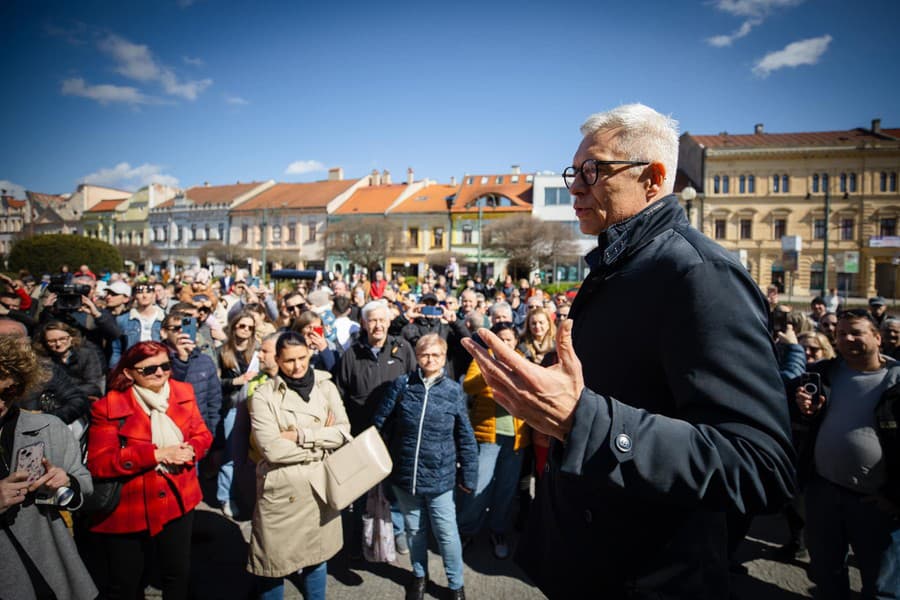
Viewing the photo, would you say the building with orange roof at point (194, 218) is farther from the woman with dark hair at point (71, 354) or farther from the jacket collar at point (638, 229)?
the jacket collar at point (638, 229)

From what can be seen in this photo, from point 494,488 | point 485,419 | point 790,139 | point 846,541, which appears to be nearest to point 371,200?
point 790,139

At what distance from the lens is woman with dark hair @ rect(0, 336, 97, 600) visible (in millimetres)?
2469

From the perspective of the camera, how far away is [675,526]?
4.27 ft

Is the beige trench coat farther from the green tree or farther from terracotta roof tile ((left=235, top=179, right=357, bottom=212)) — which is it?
terracotta roof tile ((left=235, top=179, right=357, bottom=212))

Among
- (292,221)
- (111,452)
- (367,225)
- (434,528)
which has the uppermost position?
(292,221)

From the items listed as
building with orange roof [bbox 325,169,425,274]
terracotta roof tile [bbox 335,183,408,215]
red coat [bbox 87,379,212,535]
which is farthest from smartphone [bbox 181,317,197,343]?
terracotta roof tile [bbox 335,183,408,215]

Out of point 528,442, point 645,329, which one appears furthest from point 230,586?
point 645,329

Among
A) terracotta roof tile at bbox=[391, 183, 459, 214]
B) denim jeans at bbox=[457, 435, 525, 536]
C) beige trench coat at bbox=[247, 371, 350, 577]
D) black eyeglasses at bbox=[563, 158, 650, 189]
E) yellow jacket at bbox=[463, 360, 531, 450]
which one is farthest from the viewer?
terracotta roof tile at bbox=[391, 183, 459, 214]

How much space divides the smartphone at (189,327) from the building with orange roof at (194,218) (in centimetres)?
5056

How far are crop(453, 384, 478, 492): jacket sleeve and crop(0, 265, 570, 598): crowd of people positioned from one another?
0.01 meters

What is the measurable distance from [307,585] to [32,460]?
1.88 m

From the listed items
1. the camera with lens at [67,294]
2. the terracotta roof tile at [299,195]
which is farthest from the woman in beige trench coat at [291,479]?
the terracotta roof tile at [299,195]

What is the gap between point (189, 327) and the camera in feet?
18.4

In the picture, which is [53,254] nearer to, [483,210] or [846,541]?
[483,210]
